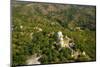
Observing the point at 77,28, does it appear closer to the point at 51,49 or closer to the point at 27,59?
the point at 51,49

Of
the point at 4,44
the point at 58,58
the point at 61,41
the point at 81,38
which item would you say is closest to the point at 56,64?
the point at 58,58

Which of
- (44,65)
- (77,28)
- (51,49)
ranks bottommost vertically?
(44,65)

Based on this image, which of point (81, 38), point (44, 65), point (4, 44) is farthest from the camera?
point (81, 38)

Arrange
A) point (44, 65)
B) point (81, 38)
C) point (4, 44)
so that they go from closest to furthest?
point (4, 44) < point (44, 65) < point (81, 38)

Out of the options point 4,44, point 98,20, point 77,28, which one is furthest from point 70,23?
point 4,44

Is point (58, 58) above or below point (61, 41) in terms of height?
below

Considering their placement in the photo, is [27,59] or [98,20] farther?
[98,20]
